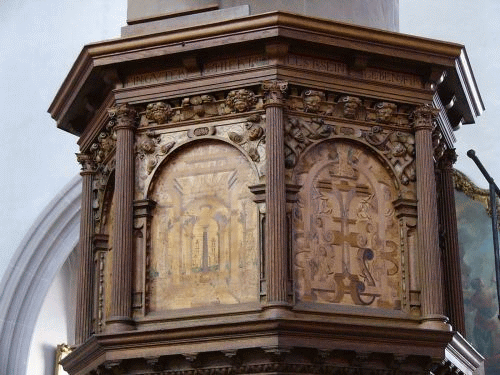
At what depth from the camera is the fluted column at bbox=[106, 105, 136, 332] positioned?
9.48 metres

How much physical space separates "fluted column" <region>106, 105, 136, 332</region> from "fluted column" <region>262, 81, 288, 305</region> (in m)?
1.14

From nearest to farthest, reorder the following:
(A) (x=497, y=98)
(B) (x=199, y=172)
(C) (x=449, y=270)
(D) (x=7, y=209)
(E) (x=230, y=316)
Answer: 1. (E) (x=230, y=316)
2. (B) (x=199, y=172)
3. (C) (x=449, y=270)
4. (A) (x=497, y=98)
5. (D) (x=7, y=209)

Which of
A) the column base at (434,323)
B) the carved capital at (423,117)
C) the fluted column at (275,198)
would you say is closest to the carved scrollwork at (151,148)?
the fluted column at (275,198)

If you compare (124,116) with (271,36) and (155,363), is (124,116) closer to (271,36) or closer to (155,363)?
(271,36)

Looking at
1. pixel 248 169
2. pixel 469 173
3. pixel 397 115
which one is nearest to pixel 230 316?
pixel 248 169

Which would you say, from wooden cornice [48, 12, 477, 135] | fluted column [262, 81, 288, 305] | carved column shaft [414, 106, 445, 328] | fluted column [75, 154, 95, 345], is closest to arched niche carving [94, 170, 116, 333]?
fluted column [75, 154, 95, 345]

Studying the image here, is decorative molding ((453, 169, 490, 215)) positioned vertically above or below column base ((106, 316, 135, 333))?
above

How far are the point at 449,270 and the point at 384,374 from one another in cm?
170

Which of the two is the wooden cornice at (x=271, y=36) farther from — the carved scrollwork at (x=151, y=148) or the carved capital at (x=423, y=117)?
the carved scrollwork at (x=151, y=148)

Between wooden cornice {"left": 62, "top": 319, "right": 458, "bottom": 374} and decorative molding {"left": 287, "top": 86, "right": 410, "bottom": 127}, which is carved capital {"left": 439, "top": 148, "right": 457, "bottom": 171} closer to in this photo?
decorative molding {"left": 287, "top": 86, "right": 410, "bottom": 127}

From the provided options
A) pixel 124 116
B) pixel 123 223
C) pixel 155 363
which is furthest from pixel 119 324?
pixel 124 116

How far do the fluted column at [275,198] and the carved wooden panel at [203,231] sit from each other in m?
0.22

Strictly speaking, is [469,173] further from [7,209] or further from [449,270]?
[449,270]

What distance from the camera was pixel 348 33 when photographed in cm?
976
